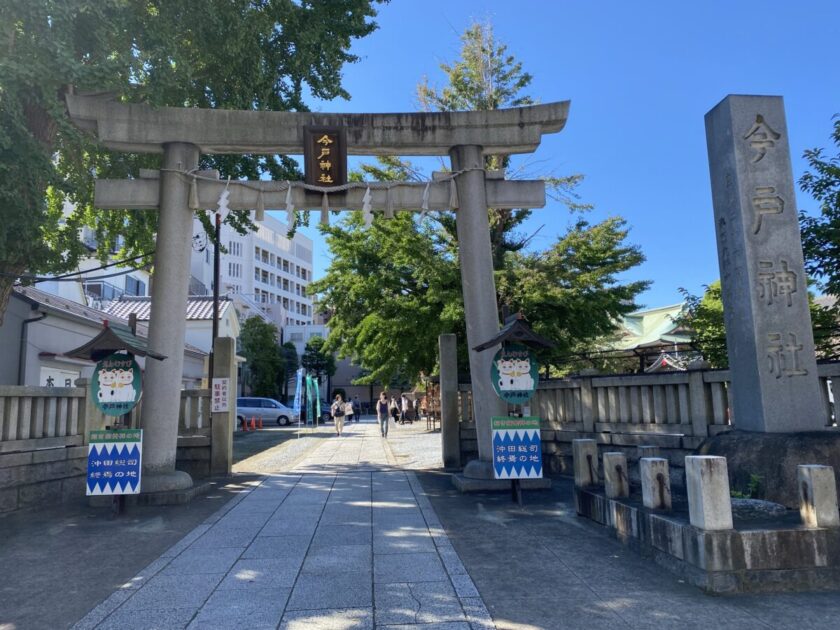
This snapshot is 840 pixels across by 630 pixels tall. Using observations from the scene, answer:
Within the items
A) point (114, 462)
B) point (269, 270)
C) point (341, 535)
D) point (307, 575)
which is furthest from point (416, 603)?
point (269, 270)

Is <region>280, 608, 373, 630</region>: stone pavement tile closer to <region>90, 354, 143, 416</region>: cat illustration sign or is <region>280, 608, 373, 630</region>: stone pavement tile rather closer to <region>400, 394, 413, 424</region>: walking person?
<region>90, 354, 143, 416</region>: cat illustration sign

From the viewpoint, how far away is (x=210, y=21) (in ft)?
32.1

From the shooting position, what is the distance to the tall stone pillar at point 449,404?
12.1 metres

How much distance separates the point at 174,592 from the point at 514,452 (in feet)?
15.8

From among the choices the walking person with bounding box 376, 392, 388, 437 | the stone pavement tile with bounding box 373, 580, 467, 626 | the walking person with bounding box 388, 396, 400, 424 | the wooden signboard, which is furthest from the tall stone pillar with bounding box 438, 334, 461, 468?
the walking person with bounding box 388, 396, 400, 424

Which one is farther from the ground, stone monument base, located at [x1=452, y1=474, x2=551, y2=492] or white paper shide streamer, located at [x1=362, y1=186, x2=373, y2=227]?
white paper shide streamer, located at [x1=362, y1=186, x2=373, y2=227]

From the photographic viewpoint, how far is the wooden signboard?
1007 centimetres

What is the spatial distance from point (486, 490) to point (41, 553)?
603 cm

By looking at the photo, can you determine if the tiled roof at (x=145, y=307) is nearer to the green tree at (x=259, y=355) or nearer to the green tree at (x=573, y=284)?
the green tree at (x=259, y=355)

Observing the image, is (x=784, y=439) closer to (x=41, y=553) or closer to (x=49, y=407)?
(x=41, y=553)

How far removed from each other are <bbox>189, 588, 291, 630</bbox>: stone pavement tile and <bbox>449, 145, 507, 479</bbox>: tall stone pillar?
18.0 feet

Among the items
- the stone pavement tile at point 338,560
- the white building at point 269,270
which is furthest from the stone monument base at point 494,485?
the white building at point 269,270

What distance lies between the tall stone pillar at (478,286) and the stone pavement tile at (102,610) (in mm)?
5990

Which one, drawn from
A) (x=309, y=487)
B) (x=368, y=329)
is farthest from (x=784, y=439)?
(x=368, y=329)
